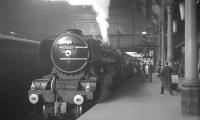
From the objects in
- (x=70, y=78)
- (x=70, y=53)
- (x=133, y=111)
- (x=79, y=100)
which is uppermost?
(x=70, y=53)

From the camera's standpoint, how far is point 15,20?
119 ft

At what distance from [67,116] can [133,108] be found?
247 cm

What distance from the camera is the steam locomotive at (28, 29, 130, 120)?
32.5 feet

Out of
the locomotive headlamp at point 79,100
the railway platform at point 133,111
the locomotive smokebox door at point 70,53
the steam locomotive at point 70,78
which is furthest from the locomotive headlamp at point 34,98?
the railway platform at point 133,111

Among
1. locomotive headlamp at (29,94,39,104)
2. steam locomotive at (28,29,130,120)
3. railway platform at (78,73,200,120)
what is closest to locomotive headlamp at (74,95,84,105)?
steam locomotive at (28,29,130,120)

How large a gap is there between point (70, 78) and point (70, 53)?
2.79 ft

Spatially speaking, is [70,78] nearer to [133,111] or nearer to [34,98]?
[34,98]

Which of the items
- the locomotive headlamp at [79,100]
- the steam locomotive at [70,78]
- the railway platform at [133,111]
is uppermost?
the steam locomotive at [70,78]

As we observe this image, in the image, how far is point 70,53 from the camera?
35.4ft

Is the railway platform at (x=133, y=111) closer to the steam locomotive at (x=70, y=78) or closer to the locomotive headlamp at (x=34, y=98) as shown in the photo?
the steam locomotive at (x=70, y=78)

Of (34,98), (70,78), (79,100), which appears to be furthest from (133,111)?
(34,98)

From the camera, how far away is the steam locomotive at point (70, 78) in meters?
9.91

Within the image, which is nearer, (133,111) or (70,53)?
(133,111)

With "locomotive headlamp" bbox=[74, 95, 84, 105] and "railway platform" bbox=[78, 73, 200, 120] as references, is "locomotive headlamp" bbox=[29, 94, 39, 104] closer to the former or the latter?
"locomotive headlamp" bbox=[74, 95, 84, 105]
